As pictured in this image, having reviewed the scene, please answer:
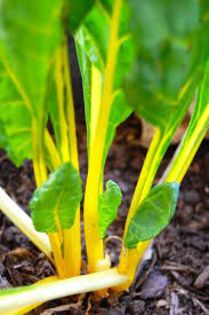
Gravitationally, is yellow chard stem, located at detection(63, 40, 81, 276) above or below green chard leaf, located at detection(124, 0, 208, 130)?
below

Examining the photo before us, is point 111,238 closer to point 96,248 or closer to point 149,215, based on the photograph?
point 96,248

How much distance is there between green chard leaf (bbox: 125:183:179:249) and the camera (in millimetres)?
691

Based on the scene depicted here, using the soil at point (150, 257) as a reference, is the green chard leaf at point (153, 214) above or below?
above

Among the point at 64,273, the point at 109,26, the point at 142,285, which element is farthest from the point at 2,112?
the point at 142,285

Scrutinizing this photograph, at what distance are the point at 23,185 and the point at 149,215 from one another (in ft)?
1.52

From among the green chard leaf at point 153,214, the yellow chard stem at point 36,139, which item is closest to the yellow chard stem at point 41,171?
the yellow chard stem at point 36,139

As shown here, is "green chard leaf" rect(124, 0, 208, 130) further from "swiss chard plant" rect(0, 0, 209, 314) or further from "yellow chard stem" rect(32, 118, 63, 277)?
"yellow chard stem" rect(32, 118, 63, 277)

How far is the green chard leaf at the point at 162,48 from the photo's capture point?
0.47 meters

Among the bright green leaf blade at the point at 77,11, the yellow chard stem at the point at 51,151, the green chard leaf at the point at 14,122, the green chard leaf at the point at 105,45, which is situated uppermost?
the bright green leaf blade at the point at 77,11

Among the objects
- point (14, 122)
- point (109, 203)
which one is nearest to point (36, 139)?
point (14, 122)

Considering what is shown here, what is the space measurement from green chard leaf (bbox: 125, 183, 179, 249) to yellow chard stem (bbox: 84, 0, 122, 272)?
62 mm

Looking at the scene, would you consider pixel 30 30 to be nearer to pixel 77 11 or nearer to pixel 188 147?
pixel 77 11

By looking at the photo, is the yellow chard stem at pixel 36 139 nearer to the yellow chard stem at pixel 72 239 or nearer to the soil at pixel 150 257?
the yellow chard stem at pixel 72 239

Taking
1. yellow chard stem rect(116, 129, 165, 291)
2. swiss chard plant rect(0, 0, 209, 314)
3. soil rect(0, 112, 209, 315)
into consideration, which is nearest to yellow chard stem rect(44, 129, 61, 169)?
swiss chard plant rect(0, 0, 209, 314)
